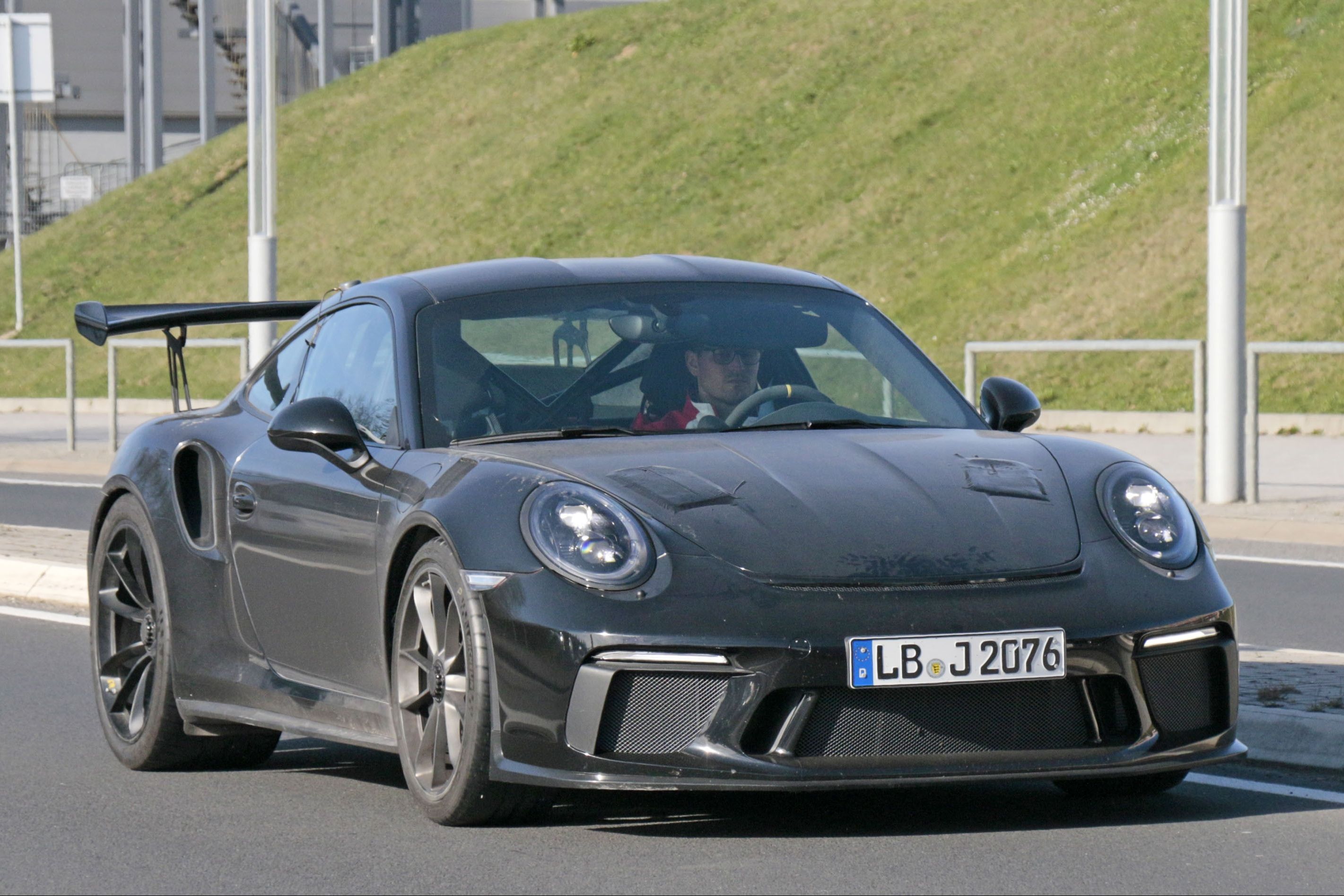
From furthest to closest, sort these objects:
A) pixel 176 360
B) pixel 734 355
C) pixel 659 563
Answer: pixel 176 360, pixel 734 355, pixel 659 563

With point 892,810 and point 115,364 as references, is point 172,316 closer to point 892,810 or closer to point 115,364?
point 892,810

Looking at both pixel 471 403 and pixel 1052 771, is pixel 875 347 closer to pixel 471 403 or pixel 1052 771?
pixel 471 403

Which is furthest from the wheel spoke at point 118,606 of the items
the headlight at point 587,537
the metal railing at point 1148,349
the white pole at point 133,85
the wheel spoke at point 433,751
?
the white pole at point 133,85

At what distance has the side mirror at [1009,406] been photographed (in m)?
6.28

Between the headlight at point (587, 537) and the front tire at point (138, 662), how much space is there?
1.87m

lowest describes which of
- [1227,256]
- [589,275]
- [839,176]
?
[589,275]

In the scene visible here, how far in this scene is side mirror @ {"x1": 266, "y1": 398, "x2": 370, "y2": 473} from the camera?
19.1ft

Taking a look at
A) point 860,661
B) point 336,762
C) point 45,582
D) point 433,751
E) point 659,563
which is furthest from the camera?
point 45,582

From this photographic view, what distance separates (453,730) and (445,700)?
8 centimetres

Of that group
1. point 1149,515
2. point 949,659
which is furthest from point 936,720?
point 1149,515

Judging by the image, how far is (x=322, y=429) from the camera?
5.80 m

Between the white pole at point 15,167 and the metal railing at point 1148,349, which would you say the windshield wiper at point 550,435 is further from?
the white pole at point 15,167

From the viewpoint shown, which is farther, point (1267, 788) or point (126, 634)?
point (126, 634)

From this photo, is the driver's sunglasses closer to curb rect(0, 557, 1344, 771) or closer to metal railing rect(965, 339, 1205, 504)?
curb rect(0, 557, 1344, 771)
